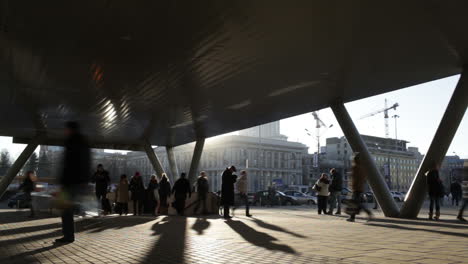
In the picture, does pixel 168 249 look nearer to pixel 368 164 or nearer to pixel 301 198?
pixel 368 164

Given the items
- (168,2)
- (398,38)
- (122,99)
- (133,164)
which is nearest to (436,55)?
(398,38)

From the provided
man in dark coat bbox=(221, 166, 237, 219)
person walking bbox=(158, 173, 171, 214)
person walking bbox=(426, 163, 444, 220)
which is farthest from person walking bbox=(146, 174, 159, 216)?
person walking bbox=(426, 163, 444, 220)

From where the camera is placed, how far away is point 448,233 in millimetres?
9008

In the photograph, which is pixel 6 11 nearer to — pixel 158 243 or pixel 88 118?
pixel 158 243

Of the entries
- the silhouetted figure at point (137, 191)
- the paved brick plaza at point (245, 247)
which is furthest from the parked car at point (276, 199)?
the paved brick plaza at point (245, 247)

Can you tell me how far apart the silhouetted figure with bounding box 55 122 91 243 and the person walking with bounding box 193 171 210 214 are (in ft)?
29.7

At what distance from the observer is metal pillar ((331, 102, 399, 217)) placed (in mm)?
15672

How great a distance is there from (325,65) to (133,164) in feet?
392

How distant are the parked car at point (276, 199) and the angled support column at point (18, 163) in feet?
56.3

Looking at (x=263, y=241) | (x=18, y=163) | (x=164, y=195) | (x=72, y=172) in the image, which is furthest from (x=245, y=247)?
(x=18, y=163)

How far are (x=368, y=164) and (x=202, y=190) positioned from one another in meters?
6.32

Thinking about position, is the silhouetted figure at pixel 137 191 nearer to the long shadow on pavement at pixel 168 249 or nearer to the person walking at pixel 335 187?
the person walking at pixel 335 187

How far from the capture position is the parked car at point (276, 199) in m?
35.1

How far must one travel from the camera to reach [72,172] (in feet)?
25.4
